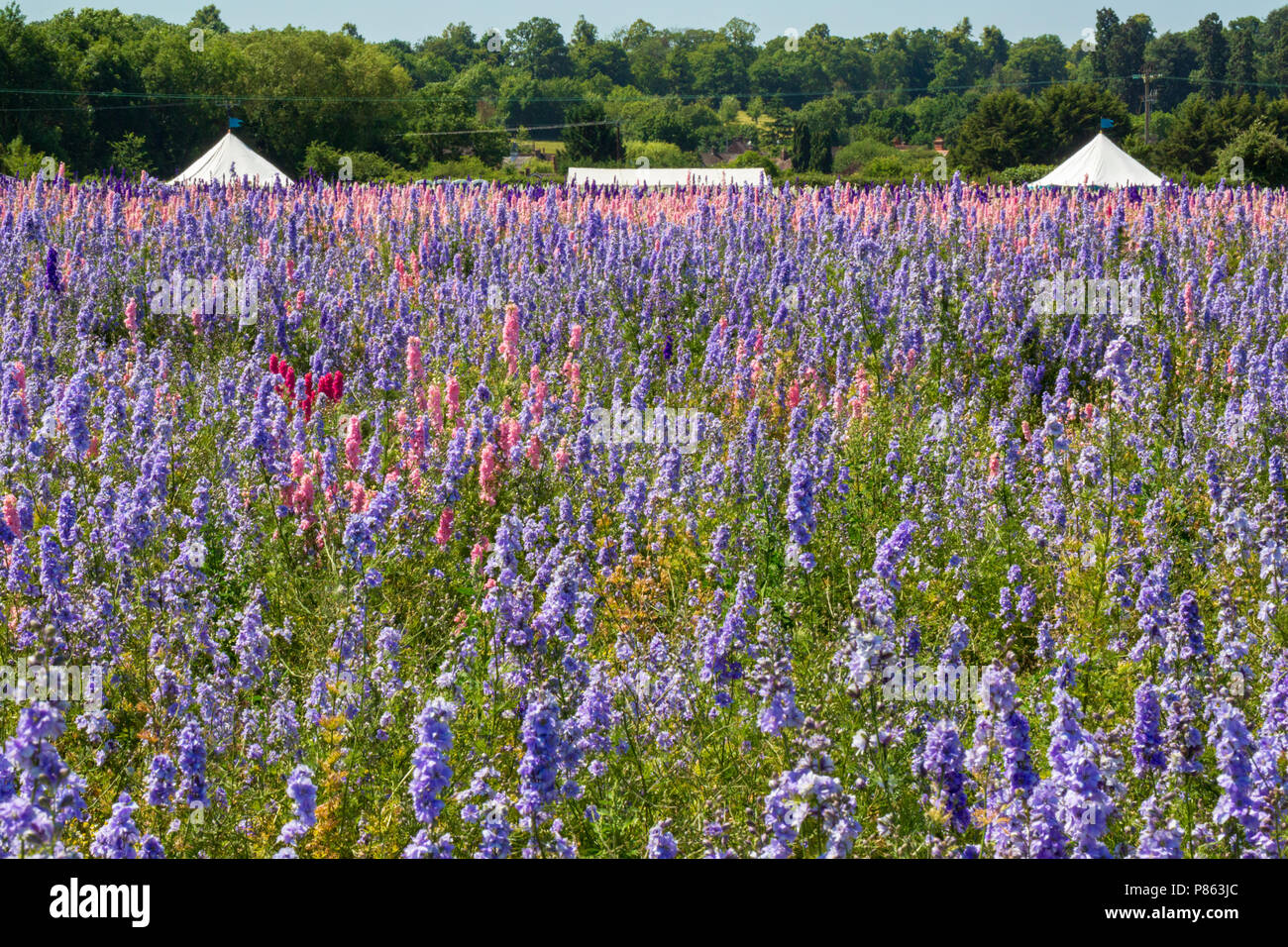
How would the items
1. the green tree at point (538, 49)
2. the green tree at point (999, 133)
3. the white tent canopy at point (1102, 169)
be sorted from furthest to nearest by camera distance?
the green tree at point (538, 49) → the green tree at point (999, 133) → the white tent canopy at point (1102, 169)

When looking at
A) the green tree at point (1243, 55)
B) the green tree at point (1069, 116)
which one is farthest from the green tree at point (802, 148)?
the green tree at point (1243, 55)

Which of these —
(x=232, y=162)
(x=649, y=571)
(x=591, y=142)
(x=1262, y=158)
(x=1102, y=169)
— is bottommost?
(x=649, y=571)

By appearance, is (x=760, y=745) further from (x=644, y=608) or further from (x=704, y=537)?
(x=704, y=537)

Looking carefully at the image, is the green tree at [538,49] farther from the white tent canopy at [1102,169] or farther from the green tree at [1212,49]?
the white tent canopy at [1102,169]

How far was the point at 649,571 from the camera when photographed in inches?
183

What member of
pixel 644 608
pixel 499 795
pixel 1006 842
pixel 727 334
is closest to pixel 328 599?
pixel 644 608

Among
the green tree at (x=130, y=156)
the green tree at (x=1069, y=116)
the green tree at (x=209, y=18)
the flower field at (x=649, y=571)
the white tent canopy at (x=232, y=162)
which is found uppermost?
the green tree at (x=209, y=18)

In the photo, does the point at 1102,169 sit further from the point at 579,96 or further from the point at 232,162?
the point at 579,96

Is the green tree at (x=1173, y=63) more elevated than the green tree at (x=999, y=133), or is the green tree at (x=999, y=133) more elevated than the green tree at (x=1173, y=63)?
the green tree at (x=1173, y=63)

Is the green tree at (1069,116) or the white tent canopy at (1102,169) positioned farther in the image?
the green tree at (1069,116)

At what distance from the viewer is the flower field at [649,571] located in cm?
291

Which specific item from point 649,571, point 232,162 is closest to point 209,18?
point 232,162

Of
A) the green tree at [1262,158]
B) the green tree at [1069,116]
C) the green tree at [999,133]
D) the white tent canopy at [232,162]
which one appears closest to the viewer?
the white tent canopy at [232,162]

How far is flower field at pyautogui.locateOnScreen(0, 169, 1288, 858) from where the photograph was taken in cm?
291
